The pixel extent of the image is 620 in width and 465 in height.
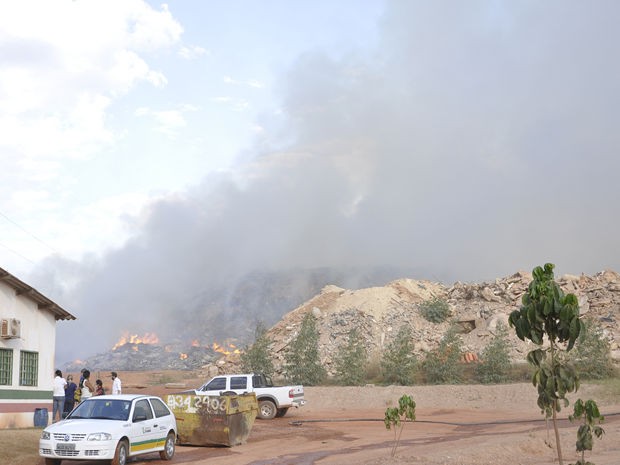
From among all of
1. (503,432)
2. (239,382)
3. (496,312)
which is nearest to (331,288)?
(496,312)

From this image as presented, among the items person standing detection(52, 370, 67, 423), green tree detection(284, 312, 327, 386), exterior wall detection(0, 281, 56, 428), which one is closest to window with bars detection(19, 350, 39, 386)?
exterior wall detection(0, 281, 56, 428)

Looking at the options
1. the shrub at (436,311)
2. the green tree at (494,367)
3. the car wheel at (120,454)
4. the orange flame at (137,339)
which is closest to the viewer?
the car wheel at (120,454)

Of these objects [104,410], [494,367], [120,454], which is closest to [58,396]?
[104,410]

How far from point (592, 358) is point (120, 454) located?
93.6 feet

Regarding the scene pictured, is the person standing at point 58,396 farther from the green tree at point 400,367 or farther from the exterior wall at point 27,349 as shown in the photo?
the green tree at point 400,367

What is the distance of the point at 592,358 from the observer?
119ft

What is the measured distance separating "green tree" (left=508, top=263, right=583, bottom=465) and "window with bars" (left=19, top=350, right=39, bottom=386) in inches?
709

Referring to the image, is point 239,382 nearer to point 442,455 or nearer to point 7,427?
point 7,427

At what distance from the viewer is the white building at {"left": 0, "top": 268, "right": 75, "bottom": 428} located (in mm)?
21719

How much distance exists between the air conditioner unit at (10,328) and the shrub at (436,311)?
38.6 metres

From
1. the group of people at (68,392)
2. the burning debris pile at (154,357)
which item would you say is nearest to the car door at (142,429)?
the group of people at (68,392)

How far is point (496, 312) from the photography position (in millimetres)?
53000

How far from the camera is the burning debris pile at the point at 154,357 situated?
7062 centimetres

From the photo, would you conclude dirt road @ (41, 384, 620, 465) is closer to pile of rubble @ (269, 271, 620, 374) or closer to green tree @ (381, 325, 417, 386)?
green tree @ (381, 325, 417, 386)
